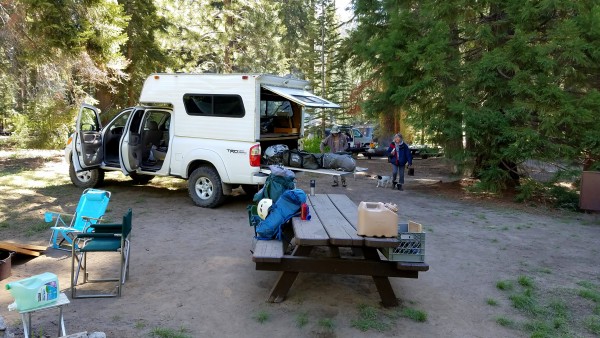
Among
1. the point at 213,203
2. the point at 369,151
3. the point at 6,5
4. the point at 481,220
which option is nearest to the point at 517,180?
the point at 481,220

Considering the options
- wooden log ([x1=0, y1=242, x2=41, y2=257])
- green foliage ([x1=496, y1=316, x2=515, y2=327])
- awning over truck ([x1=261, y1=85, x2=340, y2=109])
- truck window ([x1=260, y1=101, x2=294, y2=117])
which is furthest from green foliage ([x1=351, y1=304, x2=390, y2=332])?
truck window ([x1=260, y1=101, x2=294, y2=117])

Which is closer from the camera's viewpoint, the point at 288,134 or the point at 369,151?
the point at 288,134

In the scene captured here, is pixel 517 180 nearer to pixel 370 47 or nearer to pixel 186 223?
pixel 370 47

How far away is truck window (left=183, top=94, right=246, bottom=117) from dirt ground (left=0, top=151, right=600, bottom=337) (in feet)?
6.17

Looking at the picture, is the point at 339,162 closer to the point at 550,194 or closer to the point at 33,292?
the point at 550,194

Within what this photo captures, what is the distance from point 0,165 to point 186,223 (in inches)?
393

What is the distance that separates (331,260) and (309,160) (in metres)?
4.48

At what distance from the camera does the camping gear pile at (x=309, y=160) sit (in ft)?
28.8

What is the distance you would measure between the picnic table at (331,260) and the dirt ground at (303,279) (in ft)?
0.93

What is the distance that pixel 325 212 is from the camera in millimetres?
5375

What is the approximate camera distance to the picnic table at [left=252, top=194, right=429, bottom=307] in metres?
4.13

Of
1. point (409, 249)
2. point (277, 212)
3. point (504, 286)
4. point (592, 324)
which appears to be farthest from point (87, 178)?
point (592, 324)

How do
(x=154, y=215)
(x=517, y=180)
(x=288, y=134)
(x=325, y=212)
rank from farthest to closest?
(x=517, y=180) → (x=288, y=134) → (x=154, y=215) → (x=325, y=212)

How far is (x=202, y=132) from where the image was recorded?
8.91 m
